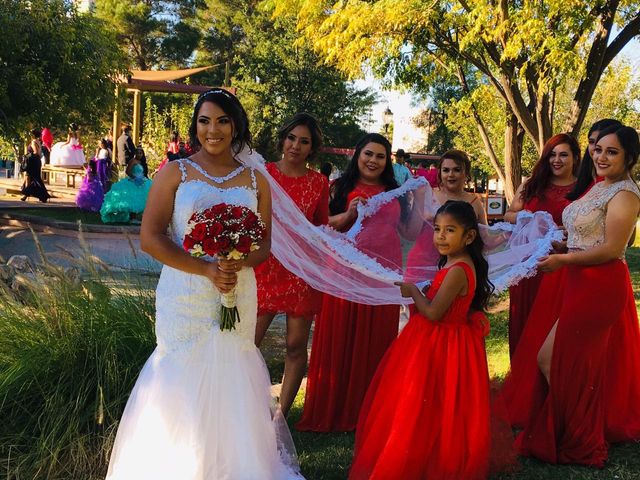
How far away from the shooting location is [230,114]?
339 centimetres

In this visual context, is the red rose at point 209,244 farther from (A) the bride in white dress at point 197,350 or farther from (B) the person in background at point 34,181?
(B) the person in background at point 34,181

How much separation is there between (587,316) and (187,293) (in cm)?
238

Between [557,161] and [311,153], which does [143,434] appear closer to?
[311,153]

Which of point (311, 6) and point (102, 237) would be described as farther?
point (102, 237)

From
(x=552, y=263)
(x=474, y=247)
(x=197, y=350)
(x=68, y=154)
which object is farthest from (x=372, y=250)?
(x=68, y=154)

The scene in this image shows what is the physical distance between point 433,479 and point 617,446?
155 cm

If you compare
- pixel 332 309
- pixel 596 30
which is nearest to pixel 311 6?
pixel 596 30

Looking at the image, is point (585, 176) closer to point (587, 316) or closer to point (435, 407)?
point (587, 316)

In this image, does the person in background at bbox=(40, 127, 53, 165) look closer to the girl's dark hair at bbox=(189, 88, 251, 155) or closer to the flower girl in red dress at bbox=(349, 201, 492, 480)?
the girl's dark hair at bbox=(189, 88, 251, 155)

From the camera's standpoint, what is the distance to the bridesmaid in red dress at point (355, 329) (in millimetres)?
4836

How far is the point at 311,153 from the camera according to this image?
179 inches

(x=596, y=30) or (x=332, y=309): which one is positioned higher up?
(x=596, y=30)

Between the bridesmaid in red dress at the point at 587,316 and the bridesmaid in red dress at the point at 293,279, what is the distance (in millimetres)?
1453

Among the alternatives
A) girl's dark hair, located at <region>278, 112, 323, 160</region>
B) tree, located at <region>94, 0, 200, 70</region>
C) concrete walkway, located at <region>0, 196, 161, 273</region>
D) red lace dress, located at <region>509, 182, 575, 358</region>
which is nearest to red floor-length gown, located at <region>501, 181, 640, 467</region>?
red lace dress, located at <region>509, 182, 575, 358</region>
